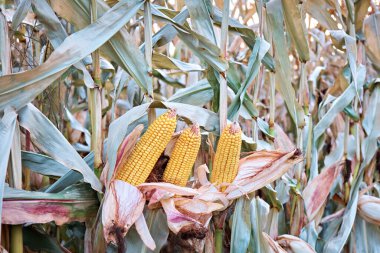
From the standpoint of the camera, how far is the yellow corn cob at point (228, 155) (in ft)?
4.90

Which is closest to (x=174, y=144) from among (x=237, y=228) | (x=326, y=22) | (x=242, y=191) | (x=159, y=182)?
(x=159, y=182)

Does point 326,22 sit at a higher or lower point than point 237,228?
higher

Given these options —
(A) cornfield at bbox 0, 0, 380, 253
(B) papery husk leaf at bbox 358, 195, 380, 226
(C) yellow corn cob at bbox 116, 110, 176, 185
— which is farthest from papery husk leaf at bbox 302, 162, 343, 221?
(C) yellow corn cob at bbox 116, 110, 176, 185

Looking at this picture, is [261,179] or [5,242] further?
[261,179]

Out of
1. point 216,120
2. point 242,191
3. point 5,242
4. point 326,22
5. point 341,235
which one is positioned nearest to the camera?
point 5,242

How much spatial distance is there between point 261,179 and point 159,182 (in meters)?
0.34

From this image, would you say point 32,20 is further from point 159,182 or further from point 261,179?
point 261,179

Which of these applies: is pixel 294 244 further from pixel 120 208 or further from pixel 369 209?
Result: pixel 120 208

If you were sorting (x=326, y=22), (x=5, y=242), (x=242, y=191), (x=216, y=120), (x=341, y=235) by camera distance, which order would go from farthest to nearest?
(x=326, y=22)
(x=341, y=235)
(x=216, y=120)
(x=242, y=191)
(x=5, y=242)

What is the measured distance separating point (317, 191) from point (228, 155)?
2.64 ft

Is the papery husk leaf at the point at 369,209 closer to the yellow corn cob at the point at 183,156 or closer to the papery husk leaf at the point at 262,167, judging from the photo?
the papery husk leaf at the point at 262,167

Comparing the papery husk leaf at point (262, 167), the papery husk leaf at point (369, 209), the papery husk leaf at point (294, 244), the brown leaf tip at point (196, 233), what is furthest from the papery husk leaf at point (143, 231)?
the papery husk leaf at point (369, 209)

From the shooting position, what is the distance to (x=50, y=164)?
1606 millimetres

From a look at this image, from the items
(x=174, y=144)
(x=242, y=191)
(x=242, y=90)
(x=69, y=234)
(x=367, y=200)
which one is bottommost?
(x=69, y=234)
